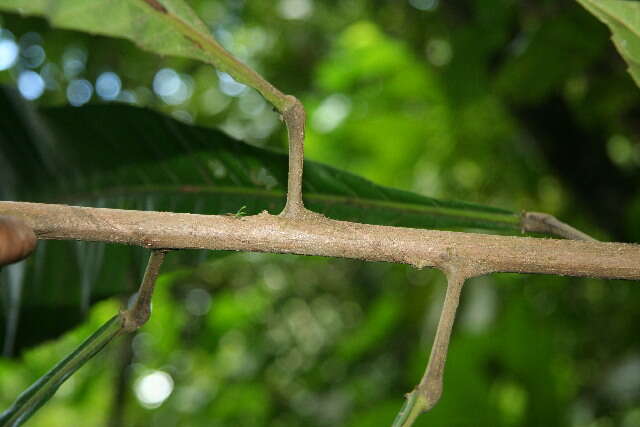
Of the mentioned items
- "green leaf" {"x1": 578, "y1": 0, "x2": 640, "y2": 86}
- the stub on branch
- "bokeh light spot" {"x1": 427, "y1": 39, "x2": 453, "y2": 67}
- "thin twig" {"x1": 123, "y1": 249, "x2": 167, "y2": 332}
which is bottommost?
"thin twig" {"x1": 123, "y1": 249, "x2": 167, "y2": 332}

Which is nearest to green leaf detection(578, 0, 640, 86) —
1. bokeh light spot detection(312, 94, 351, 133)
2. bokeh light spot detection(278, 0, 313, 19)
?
bokeh light spot detection(312, 94, 351, 133)

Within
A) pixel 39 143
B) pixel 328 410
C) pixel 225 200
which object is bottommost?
pixel 328 410

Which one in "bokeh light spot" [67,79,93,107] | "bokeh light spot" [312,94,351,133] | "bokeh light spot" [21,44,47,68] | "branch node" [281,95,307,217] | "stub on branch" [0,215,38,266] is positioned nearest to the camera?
"stub on branch" [0,215,38,266]

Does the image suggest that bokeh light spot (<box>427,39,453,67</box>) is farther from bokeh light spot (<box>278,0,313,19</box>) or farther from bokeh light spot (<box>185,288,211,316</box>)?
bokeh light spot (<box>185,288,211,316</box>)

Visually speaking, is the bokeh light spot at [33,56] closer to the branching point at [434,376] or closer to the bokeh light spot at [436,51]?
the bokeh light spot at [436,51]

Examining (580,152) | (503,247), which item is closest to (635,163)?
(580,152)

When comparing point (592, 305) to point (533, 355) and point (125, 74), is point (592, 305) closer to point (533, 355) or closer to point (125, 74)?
point (533, 355)
